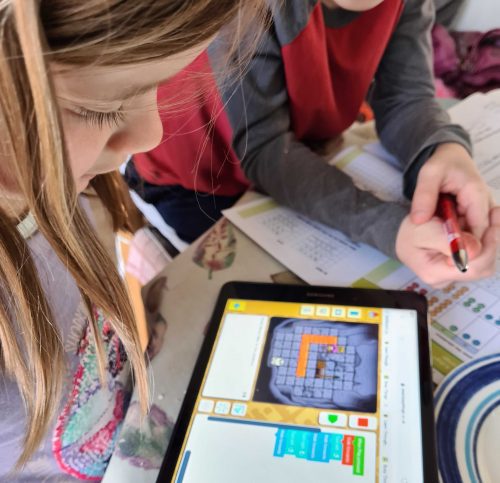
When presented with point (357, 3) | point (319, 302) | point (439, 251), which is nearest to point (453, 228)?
point (439, 251)

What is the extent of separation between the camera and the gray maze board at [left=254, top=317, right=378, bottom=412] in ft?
1.37

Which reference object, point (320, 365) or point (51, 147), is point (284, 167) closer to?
point (320, 365)

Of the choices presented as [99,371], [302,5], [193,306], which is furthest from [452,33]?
[99,371]

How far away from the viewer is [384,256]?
0.56 m

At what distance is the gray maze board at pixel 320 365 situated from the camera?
417 mm

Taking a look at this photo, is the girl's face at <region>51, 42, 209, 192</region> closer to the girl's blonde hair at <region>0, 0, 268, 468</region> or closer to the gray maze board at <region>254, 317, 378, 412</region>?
the girl's blonde hair at <region>0, 0, 268, 468</region>

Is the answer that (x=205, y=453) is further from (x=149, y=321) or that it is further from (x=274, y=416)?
(x=149, y=321)

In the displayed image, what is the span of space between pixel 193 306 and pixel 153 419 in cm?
13

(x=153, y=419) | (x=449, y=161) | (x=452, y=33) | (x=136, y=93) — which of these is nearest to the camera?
(x=136, y=93)

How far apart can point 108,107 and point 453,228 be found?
36 cm

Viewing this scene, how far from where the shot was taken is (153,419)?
444 millimetres

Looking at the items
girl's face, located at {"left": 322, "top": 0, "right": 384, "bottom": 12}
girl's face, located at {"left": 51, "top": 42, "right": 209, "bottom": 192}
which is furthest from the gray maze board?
girl's face, located at {"left": 322, "top": 0, "right": 384, "bottom": 12}

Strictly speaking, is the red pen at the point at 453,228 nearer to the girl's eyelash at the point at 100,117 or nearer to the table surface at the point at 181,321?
the table surface at the point at 181,321

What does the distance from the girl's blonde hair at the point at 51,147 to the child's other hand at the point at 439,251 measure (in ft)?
0.87
